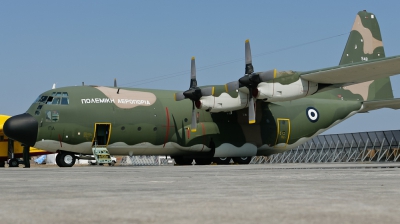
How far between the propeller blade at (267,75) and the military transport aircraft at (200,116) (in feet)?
0.19

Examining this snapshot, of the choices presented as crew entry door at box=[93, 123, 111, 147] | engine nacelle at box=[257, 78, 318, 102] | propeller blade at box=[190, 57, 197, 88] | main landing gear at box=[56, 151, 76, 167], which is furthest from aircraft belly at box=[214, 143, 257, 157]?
main landing gear at box=[56, 151, 76, 167]

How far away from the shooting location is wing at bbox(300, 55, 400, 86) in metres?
22.6

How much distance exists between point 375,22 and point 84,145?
19.4m

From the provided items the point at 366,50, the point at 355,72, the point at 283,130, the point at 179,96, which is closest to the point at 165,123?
the point at 179,96

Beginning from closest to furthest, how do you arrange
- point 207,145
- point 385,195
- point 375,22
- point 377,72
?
point 385,195
point 377,72
point 207,145
point 375,22

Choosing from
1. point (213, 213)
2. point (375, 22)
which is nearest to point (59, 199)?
point (213, 213)

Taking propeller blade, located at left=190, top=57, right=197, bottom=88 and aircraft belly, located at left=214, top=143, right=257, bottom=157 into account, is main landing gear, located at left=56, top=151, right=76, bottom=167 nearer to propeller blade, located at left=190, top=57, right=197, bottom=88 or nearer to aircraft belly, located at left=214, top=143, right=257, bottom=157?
propeller blade, located at left=190, top=57, right=197, bottom=88

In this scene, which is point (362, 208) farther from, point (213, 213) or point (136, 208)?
point (136, 208)

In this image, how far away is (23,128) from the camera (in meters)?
23.2

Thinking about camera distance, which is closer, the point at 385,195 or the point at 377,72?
the point at 385,195

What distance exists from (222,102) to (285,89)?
127 inches

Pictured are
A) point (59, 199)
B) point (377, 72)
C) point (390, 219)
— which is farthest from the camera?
point (377, 72)

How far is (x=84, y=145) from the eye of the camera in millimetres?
24281

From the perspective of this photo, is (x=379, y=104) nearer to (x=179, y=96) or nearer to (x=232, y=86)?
(x=232, y=86)
